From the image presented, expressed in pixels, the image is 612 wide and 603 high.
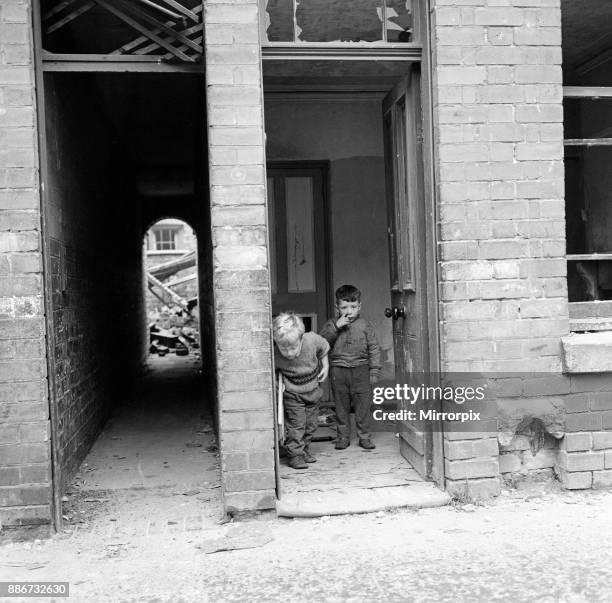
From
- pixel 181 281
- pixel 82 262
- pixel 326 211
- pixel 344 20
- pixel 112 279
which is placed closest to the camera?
pixel 344 20

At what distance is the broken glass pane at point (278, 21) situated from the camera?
457 cm

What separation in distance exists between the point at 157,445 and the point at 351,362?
2285mm

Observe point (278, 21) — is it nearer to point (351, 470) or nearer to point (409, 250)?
point (409, 250)

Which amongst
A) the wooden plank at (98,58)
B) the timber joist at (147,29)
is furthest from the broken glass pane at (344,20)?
the wooden plank at (98,58)

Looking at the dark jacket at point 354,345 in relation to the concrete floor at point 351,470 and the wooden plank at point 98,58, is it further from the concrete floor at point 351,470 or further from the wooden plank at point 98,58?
the wooden plank at point 98,58

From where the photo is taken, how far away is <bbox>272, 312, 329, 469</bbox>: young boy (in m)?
5.36

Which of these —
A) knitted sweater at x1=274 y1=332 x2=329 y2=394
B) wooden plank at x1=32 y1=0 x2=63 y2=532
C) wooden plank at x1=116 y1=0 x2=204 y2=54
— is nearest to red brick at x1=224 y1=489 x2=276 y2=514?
wooden plank at x1=32 y1=0 x2=63 y2=532

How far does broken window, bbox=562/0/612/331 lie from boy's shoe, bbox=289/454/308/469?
2.95 meters

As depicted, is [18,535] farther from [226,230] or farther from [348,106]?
[348,106]

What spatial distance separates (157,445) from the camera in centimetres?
670

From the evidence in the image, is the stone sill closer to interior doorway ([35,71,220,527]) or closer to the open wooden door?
the open wooden door

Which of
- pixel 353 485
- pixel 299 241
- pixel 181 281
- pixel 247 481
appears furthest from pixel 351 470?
pixel 181 281

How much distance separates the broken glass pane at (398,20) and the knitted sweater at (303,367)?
241cm

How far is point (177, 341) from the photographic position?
17469 mm
